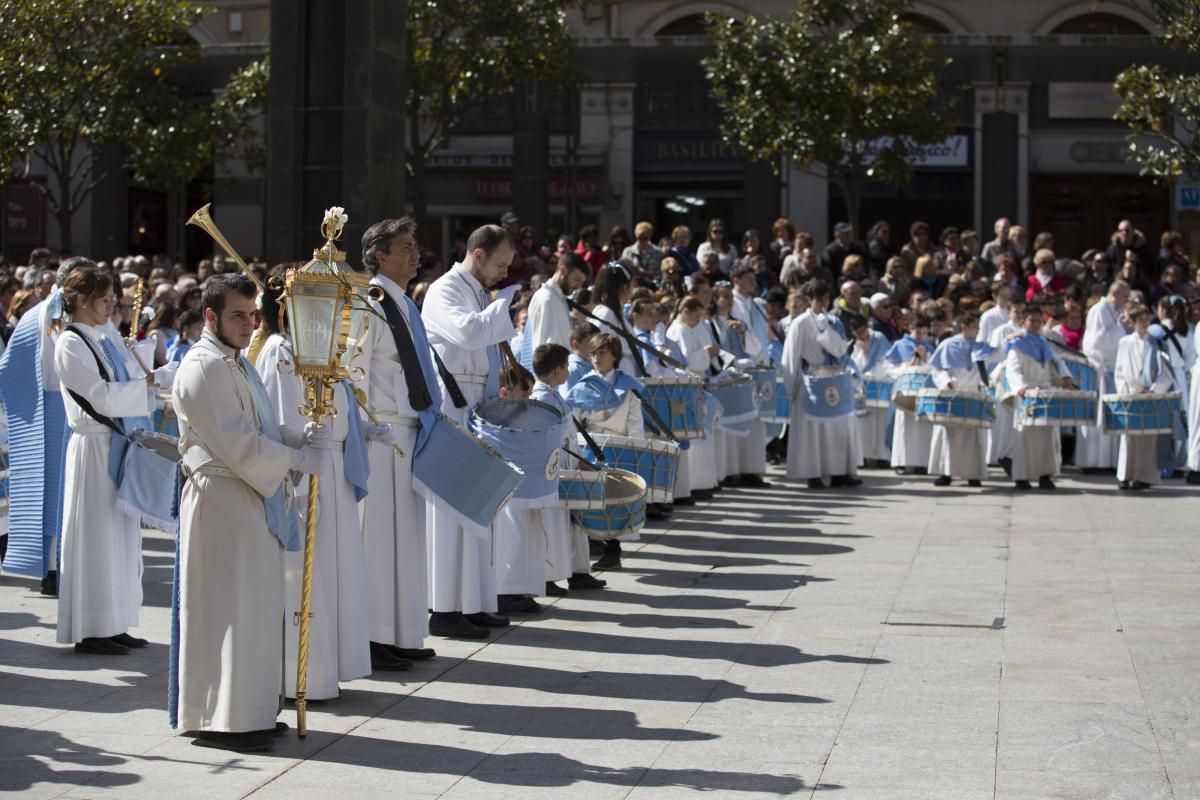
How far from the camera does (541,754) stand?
22.7ft

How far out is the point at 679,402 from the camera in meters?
13.8

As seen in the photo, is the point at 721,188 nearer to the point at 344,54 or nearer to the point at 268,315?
the point at 344,54

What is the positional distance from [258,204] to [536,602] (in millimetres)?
23943

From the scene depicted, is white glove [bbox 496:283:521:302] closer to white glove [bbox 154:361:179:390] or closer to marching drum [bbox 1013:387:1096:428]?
white glove [bbox 154:361:179:390]

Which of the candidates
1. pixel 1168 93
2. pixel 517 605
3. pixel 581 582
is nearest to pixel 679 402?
pixel 581 582

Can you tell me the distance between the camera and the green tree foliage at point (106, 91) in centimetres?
2297

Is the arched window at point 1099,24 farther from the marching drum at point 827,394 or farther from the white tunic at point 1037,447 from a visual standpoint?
the marching drum at point 827,394

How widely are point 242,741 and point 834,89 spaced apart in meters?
18.8

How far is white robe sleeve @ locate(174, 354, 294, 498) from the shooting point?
21.9 ft

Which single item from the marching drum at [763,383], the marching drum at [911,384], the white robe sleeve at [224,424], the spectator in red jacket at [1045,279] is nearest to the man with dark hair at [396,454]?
the white robe sleeve at [224,424]

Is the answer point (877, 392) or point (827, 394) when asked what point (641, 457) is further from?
point (877, 392)

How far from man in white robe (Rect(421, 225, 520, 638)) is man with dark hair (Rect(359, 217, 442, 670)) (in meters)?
0.67

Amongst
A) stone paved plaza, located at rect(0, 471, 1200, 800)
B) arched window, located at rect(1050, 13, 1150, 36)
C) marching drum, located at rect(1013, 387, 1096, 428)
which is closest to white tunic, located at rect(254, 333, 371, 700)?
stone paved plaza, located at rect(0, 471, 1200, 800)

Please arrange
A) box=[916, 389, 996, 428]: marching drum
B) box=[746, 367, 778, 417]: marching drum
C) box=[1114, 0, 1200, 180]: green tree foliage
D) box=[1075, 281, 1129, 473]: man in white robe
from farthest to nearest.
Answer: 1. box=[1114, 0, 1200, 180]: green tree foliage
2. box=[1075, 281, 1129, 473]: man in white robe
3. box=[916, 389, 996, 428]: marching drum
4. box=[746, 367, 778, 417]: marching drum
